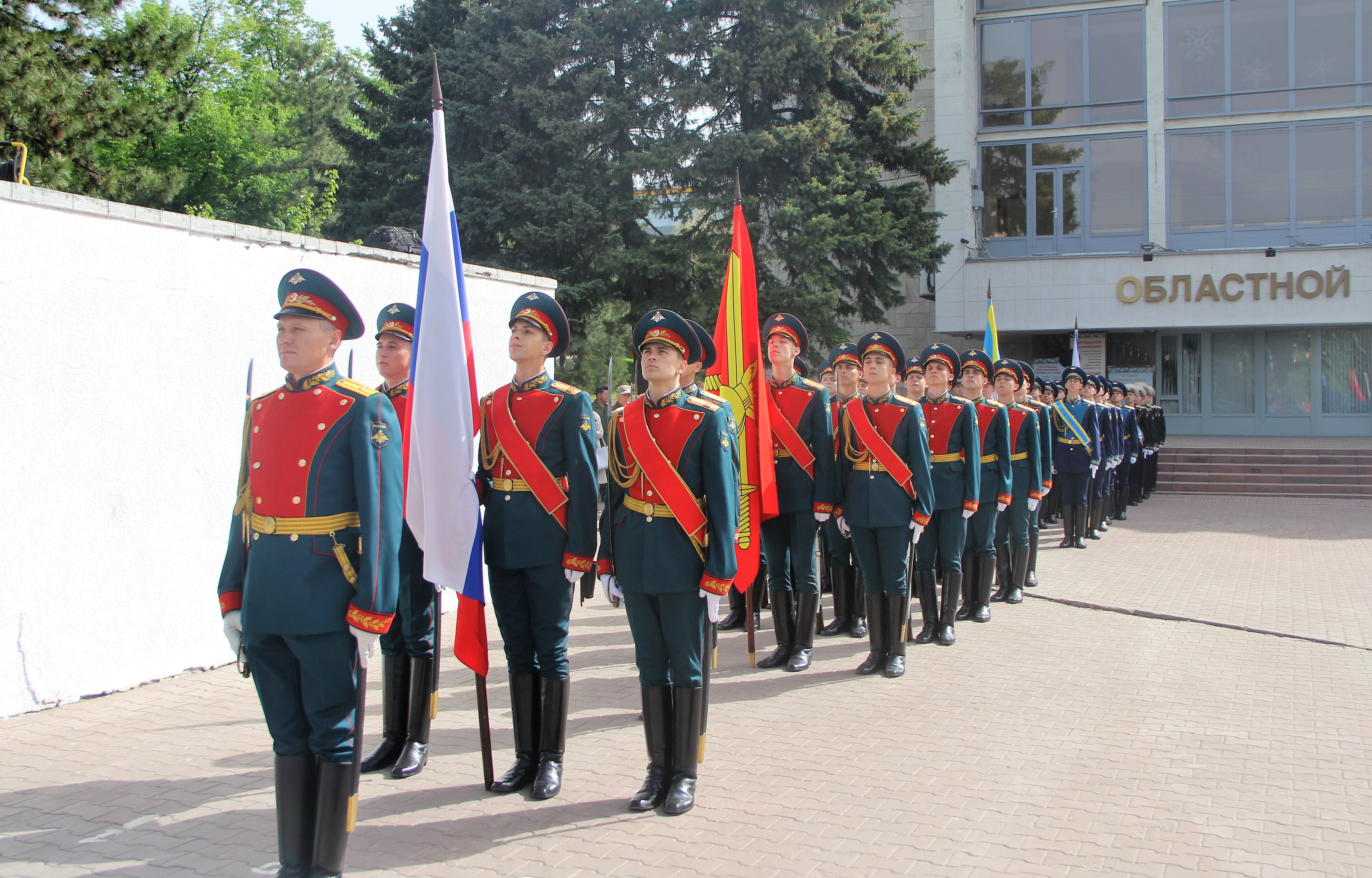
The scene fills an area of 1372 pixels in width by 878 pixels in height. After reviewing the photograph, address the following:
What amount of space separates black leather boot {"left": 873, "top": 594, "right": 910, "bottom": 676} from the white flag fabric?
123 inches

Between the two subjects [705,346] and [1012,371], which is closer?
[705,346]

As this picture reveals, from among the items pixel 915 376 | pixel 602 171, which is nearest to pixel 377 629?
pixel 915 376

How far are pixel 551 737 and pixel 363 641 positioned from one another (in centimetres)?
132

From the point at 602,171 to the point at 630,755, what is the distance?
55.3 feet

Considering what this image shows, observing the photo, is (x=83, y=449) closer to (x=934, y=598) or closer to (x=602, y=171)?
(x=934, y=598)

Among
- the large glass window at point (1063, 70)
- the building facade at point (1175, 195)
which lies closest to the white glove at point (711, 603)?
the building facade at point (1175, 195)

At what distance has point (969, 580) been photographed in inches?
341

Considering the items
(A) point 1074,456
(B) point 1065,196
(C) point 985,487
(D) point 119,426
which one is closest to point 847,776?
(C) point 985,487

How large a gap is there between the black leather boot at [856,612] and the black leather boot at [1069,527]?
221 inches

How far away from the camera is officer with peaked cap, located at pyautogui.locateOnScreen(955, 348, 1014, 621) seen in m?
8.46

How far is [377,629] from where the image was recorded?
368 centimetres

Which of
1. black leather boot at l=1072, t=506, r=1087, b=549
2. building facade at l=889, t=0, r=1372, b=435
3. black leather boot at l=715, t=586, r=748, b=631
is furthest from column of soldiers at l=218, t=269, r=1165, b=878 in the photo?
building facade at l=889, t=0, r=1372, b=435

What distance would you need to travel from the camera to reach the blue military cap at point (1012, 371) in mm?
9961

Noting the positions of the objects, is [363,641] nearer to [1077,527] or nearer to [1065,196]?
[1077,527]
